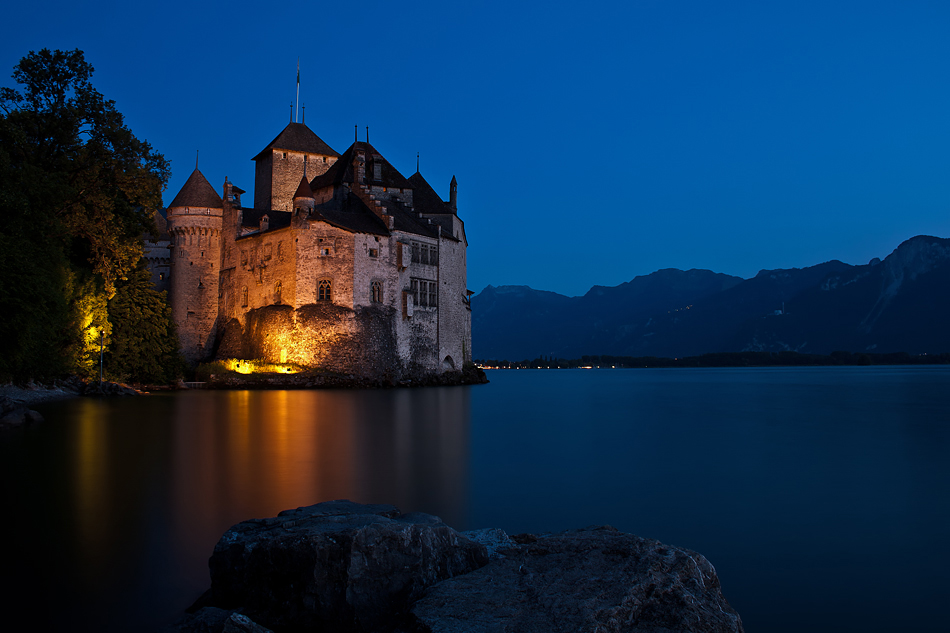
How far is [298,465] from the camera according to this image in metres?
14.0

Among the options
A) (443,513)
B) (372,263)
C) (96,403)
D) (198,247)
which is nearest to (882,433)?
(443,513)

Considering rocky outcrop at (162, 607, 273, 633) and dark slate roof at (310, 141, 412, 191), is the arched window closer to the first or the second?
dark slate roof at (310, 141, 412, 191)

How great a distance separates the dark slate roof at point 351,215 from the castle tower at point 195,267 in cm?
1100

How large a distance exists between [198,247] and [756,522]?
55.1 meters

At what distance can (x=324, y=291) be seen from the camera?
47.4 meters

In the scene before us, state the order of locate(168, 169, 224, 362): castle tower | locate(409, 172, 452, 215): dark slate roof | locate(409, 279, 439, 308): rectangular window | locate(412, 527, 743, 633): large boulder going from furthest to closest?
locate(409, 172, 452, 215): dark slate roof < locate(168, 169, 224, 362): castle tower < locate(409, 279, 439, 308): rectangular window < locate(412, 527, 743, 633): large boulder

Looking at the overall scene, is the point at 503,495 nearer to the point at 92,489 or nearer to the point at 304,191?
the point at 92,489

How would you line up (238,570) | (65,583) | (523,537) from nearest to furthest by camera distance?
1. (238,570)
2. (65,583)
3. (523,537)

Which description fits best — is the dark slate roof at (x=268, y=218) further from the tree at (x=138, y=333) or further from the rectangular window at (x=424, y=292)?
the tree at (x=138, y=333)

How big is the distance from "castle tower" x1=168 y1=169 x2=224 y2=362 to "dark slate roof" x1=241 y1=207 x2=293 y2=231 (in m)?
2.59

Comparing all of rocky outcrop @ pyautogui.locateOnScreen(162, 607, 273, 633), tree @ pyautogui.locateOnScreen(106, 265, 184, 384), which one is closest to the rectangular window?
tree @ pyautogui.locateOnScreen(106, 265, 184, 384)

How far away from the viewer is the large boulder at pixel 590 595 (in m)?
4.32

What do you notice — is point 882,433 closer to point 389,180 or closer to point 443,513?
point 443,513

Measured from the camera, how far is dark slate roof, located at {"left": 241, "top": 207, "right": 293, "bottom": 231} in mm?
51625
